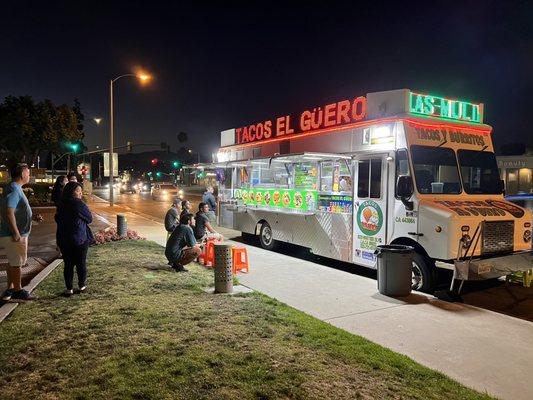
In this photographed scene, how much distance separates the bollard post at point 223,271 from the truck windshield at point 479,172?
4.70 meters

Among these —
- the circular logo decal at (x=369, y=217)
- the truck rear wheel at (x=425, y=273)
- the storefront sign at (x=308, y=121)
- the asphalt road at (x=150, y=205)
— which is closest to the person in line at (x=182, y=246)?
the circular logo decal at (x=369, y=217)

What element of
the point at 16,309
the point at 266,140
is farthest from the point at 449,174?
the point at 16,309

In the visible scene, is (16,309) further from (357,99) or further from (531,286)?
(531,286)

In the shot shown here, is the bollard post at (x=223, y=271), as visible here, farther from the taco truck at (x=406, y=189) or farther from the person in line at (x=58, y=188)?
the person in line at (x=58, y=188)

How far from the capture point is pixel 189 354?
461 centimetres

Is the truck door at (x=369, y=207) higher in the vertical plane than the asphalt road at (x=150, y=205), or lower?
higher

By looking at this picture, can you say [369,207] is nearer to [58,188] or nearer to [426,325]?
[426,325]

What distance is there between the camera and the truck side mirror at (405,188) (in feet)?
25.4

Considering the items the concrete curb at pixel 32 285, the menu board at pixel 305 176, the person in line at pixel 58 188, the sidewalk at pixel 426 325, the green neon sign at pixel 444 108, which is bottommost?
the sidewalk at pixel 426 325

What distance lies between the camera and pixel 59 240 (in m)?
6.77

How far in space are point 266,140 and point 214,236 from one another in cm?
397

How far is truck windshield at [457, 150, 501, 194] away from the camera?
850cm

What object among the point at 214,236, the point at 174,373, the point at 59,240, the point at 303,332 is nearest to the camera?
the point at 174,373

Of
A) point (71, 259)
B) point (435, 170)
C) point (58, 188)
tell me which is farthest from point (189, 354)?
point (58, 188)
